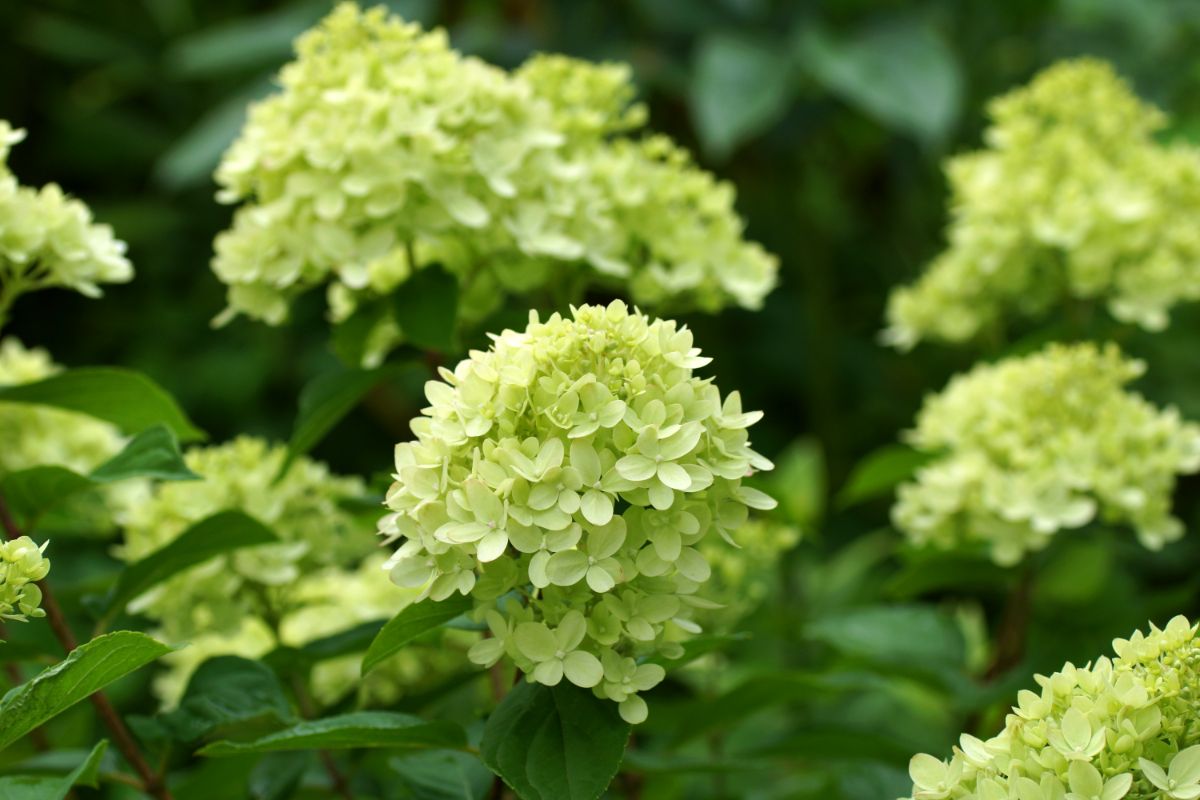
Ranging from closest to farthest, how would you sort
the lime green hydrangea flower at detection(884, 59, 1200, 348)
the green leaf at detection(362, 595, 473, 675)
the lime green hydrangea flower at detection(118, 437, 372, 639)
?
the green leaf at detection(362, 595, 473, 675) < the lime green hydrangea flower at detection(118, 437, 372, 639) < the lime green hydrangea flower at detection(884, 59, 1200, 348)

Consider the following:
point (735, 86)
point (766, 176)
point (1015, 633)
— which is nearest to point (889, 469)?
point (1015, 633)

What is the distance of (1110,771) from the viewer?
0.74 m

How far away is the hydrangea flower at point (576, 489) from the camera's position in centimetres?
80

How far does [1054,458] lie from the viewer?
4.32 feet

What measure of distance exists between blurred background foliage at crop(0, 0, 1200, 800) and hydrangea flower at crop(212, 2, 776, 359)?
69 centimetres

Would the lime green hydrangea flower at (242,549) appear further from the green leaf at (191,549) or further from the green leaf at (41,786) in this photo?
the green leaf at (41,786)

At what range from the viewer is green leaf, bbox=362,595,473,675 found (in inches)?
33.6

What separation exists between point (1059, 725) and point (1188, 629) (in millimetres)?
86

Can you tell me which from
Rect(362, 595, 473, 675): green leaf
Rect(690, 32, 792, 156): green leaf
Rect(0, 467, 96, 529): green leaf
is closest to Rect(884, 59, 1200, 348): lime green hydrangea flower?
Rect(690, 32, 792, 156): green leaf

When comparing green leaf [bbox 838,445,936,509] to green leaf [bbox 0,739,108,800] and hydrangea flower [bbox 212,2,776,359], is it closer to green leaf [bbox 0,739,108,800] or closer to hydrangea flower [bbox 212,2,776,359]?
hydrangea flower [bbox 212,2,776,359]

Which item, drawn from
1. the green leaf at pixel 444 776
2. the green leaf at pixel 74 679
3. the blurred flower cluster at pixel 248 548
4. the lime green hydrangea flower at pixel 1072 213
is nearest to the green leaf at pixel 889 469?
the lime green hydrangea flower at pixel 1072 213

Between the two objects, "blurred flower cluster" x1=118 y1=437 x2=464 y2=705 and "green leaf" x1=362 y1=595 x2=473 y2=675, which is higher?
"blurred flower cluster" x1=118 y1=437 x2=464 y2=705

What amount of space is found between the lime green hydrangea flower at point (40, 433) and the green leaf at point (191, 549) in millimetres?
302

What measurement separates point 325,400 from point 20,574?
44 centimetres
